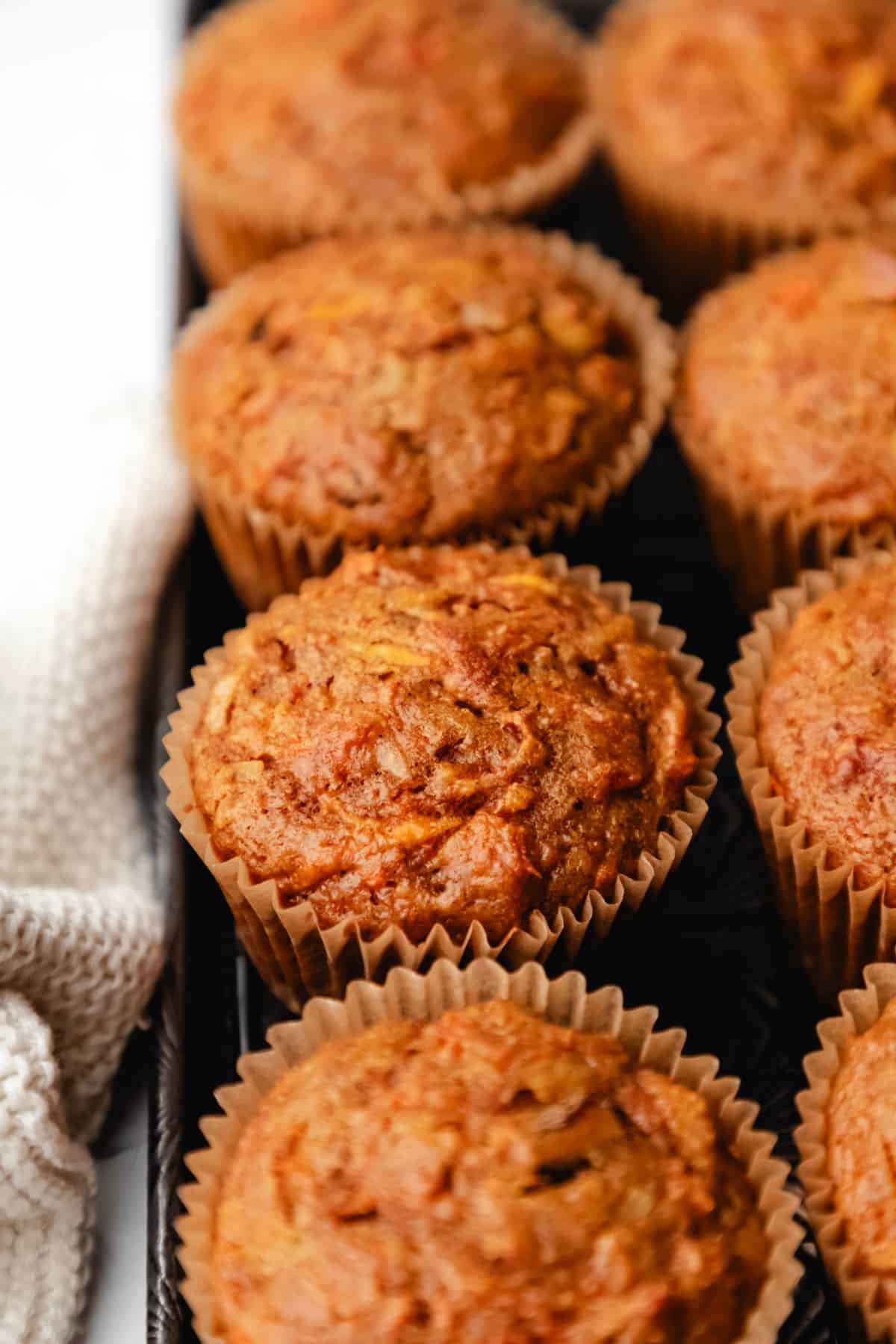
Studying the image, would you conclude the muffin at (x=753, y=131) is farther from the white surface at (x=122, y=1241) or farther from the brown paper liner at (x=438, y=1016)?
the white surface at (x=122, y=1241)

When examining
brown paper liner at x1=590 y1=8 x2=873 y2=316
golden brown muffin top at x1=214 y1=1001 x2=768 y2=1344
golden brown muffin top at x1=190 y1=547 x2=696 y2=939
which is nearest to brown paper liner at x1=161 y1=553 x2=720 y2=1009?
golden brown muffin top at x1=190 y1=547 x2=696 y2=939

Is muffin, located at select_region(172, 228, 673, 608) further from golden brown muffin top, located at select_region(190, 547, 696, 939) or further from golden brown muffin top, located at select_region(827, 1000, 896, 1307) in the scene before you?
golden brown muffin top, located at select_region(827, 1000, 896, 1307)

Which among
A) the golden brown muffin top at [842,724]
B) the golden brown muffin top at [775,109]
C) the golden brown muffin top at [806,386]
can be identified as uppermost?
the golden brown muffin top at [775,109]

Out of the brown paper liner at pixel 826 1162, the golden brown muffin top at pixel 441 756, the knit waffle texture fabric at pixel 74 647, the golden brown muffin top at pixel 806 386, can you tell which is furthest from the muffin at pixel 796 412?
the knit waffle texture fabric at pixel 74 647

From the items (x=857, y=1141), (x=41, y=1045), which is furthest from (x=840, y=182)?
(x=41, y=1045)

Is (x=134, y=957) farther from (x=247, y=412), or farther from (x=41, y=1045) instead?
→ (x=247, y=412)

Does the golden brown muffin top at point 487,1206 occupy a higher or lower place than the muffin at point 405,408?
lower
